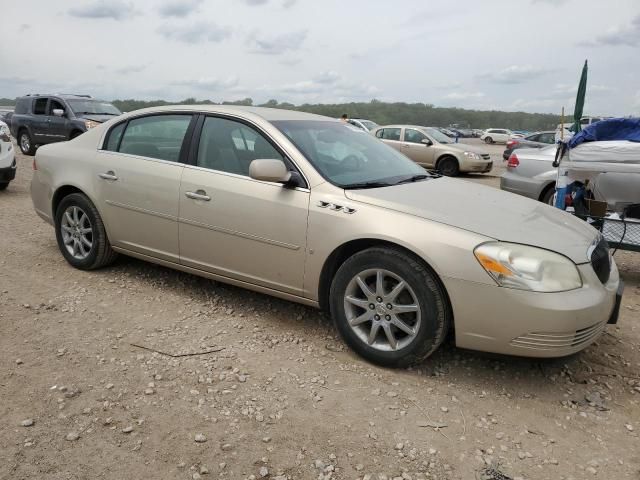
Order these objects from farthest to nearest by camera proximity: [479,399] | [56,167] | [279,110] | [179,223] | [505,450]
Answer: [56,167] → [279,110] → [179,223] → [479,399] → [505,450]

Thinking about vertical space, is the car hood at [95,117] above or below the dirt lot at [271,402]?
above

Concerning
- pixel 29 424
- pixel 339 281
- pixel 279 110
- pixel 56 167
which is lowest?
pixel 29 424

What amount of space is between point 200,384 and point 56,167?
2.89m

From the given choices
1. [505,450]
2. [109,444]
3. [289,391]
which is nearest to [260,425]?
[289,391]

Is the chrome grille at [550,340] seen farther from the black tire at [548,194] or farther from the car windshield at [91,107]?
the car windshield at [91,107]

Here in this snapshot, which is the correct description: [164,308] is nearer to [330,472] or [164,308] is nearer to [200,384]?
[200,384]

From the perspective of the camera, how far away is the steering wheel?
148 inches

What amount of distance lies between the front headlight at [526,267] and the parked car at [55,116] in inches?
484

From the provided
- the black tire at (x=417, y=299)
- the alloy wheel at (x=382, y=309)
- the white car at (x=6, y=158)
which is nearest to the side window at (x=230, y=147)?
the black tire at (x=417, y=299)

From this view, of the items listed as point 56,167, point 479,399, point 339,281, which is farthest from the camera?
point 56,167

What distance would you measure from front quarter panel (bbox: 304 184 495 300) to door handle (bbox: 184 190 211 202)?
2.80 feet

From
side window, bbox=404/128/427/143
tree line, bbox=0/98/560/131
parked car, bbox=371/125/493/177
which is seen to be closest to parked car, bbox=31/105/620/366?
parked car, bbox=371/125/493/177

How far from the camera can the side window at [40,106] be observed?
14234 mm

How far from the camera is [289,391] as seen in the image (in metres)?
3.00
